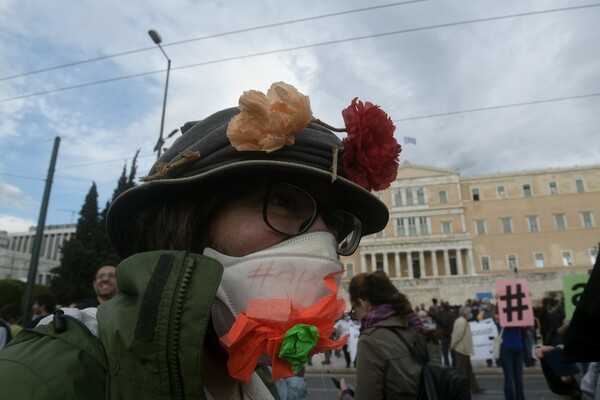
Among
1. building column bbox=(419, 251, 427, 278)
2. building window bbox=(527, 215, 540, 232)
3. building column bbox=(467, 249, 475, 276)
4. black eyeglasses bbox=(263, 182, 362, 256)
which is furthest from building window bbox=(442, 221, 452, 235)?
black eyeglasses bbox=(263, 182, 362, 256)

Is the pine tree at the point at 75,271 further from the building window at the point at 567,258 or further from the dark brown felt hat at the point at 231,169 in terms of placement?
the building window at the point at 567,258

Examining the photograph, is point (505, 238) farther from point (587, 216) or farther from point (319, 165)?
point (319, 165)

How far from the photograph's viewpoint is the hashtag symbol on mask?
9.24 meters

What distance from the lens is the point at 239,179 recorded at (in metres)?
1.50

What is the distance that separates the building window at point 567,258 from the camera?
194 ft

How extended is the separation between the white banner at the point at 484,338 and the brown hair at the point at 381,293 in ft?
36.9

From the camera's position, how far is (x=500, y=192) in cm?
6506

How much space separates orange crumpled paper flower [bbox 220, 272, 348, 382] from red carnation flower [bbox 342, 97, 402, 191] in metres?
0.61

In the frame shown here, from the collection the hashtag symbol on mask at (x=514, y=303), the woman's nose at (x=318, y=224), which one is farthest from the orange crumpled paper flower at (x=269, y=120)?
the hashtag symbol on mask at (x=514, y=303)

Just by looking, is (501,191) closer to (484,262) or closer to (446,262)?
(484,262)

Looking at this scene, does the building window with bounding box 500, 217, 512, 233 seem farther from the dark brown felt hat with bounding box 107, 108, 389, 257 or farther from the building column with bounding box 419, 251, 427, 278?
the dark brown felt hat with bounding box 107, 108, 389, 257

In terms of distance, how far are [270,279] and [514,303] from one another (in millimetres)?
9907

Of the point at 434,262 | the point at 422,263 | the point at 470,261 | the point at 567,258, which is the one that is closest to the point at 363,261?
the point at 422,263

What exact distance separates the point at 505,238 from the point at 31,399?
6991 cm
